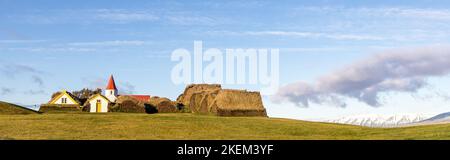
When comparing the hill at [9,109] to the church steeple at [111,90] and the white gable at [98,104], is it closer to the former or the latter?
the white gable at [98,104]

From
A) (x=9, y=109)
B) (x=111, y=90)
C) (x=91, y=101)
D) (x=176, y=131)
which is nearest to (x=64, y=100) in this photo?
(x=91, y=101)

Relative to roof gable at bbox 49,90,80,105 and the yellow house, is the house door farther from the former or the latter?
roof gable at bbox 49,90,80,105

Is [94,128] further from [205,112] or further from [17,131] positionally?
[205,112]

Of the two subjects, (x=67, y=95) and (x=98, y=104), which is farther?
(x=67, y=95)

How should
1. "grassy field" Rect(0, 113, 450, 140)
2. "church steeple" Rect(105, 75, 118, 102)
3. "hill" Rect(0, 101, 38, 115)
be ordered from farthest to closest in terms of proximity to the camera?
"church steeple" Rect(105, 75, 118, 102) < "hill" Rect(0, 101, 38, 115) < "grassy field" Rect(0, 113, 450, 140)

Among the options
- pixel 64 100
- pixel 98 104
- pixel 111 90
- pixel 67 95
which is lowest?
pixel 98 104

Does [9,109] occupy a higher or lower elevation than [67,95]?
lower

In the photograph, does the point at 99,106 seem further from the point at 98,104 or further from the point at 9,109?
the point at 9,109

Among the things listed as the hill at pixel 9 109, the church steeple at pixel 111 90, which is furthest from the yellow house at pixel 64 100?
the hill at pixel 9 109

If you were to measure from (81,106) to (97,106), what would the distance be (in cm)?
376

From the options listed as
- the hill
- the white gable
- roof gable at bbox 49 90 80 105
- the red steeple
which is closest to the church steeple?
the red steeple

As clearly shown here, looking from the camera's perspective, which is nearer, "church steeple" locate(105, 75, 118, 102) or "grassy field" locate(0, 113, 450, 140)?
"grassy field" locate(0, 113, 450, 140)

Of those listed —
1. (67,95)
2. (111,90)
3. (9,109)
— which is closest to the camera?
(9,109)
